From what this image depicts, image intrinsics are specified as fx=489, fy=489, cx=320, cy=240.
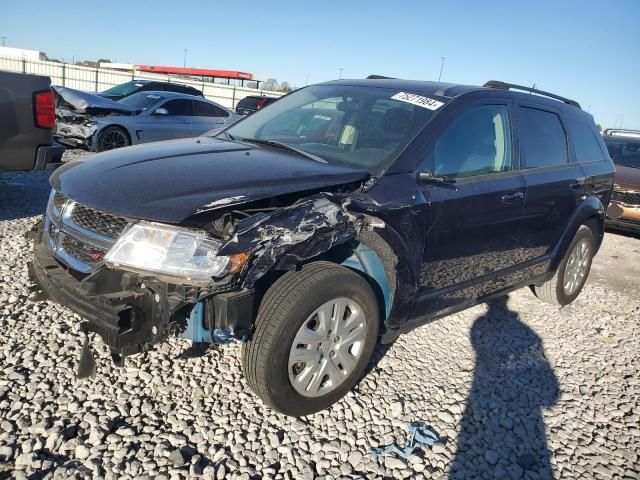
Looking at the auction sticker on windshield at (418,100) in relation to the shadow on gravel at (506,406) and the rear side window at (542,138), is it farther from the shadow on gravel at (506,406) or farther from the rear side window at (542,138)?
the shadow on gravel at (506,406)

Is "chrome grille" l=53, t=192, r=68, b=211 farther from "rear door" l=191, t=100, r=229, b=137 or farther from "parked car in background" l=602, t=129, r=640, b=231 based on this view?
"rear door" l=191, t=100, r=229, b=137

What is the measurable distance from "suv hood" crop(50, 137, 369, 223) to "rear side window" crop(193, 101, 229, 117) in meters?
8.05

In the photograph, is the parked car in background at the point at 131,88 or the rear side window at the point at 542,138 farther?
the parked car in background at the point at 131,88

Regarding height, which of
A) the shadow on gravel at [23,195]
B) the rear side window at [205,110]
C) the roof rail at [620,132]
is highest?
the roof rail at [620,132]

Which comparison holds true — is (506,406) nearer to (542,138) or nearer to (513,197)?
(513,197)

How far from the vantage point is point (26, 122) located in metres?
4.93

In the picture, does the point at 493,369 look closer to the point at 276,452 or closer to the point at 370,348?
the point at 370,348

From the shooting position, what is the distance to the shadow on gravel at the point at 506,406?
2.45 m

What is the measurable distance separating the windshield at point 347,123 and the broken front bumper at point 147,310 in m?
1.16

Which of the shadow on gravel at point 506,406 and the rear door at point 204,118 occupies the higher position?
the rear door at point 204,118

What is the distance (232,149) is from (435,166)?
1242mm

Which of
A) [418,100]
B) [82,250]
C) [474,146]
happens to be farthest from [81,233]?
[474,146]

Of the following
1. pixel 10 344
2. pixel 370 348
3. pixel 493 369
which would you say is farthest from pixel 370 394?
pixel 10 344

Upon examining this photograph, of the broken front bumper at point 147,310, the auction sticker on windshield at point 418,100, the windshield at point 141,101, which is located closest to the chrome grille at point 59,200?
the broken front bumper at point 147,310
